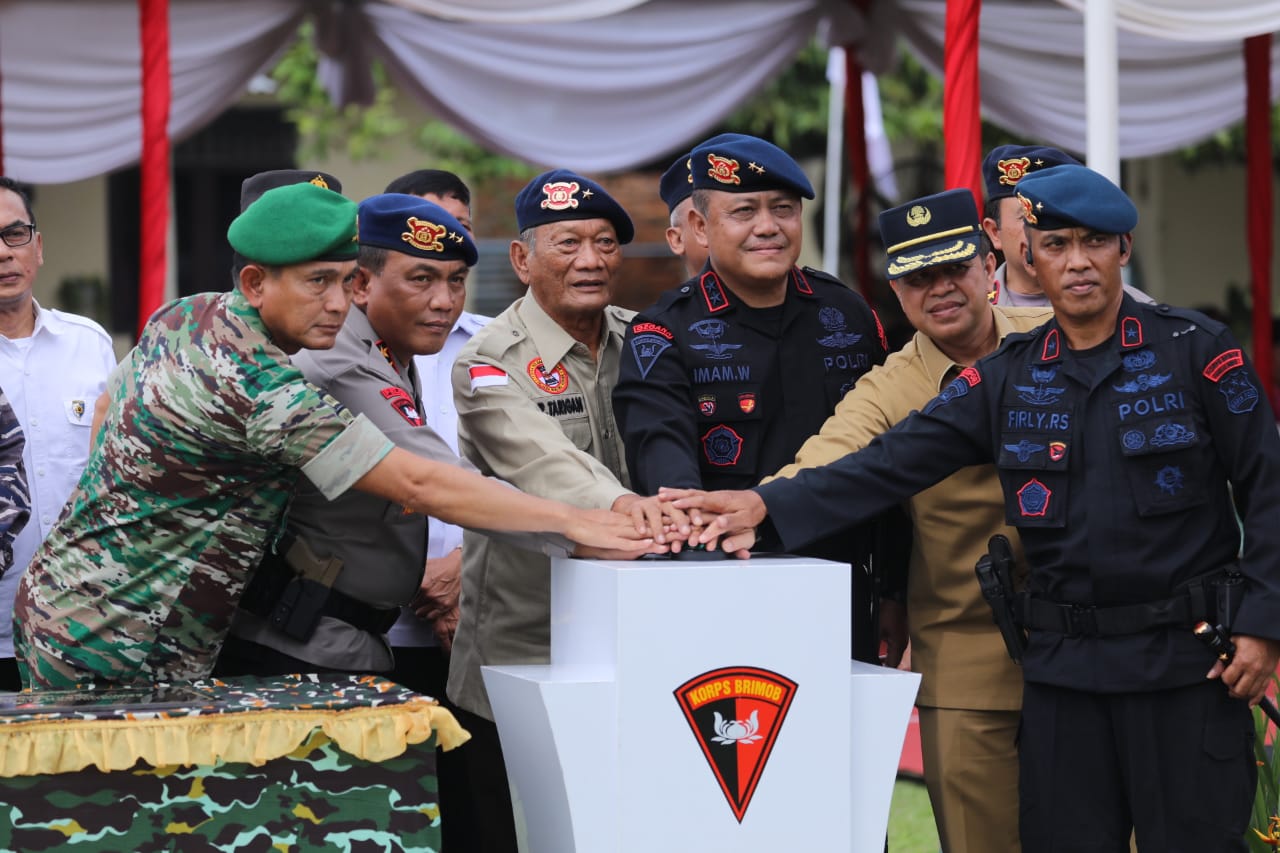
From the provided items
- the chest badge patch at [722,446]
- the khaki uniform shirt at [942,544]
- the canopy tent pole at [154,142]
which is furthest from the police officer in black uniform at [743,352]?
the canopy tent pole at [154,142]

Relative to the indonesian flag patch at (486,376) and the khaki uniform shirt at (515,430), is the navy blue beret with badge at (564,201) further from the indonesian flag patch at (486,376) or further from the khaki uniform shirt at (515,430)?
the indonesian flag patch at (486,376)

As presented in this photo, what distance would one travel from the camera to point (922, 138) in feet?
39.5

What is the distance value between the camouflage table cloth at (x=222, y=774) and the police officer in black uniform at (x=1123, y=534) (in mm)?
751

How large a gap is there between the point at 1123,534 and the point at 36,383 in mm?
2570

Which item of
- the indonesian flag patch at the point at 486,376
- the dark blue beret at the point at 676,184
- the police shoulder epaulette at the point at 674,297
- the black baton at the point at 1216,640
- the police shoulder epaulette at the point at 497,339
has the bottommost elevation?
the black baton at the point at 1216,640

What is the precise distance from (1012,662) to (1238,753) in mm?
471

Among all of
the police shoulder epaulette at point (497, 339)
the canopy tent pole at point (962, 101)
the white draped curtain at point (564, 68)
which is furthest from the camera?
the white draped curtain at point (564, 68)

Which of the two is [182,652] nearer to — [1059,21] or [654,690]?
[654,690]

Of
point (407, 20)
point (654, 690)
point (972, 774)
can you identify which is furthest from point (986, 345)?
point (407, 20)

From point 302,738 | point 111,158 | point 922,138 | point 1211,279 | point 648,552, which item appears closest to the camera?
point 302,738

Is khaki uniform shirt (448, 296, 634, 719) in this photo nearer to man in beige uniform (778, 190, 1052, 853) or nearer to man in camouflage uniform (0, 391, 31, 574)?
man in beige uniform (778, 190, 1052, 853)

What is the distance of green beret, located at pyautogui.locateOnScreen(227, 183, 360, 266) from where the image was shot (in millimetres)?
2709

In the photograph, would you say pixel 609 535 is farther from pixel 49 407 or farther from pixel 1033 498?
pixel 49 407

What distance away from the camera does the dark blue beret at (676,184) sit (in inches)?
159
